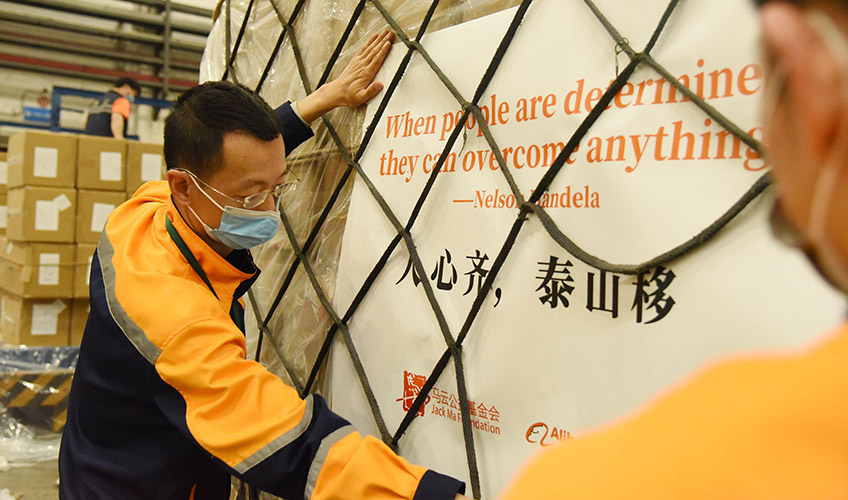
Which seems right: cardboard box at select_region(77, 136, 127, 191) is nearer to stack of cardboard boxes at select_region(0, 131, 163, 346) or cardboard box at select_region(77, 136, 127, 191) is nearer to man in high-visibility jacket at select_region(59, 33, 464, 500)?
stack of cardboard boxes at select_region(0, 131, 163, 346)

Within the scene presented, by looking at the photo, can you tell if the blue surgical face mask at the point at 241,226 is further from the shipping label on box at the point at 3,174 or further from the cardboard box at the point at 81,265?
the shipping label on box at the point at 3,174

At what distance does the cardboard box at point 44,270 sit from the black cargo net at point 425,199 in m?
1.75

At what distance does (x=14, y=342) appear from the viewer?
254 centimetres

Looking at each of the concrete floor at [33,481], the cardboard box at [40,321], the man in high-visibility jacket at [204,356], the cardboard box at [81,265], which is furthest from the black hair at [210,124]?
the cardboard box at [40,321]

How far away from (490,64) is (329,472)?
1.66 ft

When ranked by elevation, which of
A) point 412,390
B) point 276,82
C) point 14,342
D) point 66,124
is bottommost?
point 14,342

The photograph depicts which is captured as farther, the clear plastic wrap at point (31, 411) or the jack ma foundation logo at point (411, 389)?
the clear plastic wrap at point (31, 411)

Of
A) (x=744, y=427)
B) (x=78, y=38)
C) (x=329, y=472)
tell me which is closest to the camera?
(x=744, y=427)

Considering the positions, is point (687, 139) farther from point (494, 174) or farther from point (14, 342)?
point (14, 342)

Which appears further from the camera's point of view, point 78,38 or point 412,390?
point 78,38

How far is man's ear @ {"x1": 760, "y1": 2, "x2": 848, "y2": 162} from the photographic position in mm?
158

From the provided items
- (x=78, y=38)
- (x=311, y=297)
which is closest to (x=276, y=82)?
(x=311, y=297)

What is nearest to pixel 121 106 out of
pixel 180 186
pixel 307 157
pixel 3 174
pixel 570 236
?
pixel 3 174

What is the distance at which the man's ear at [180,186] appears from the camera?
32.1 inches
